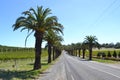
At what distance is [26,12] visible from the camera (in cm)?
3328

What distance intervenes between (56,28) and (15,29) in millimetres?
5872

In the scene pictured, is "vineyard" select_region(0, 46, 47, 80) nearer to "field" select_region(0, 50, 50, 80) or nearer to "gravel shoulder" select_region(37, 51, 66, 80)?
"field" select_region(0, 50, 50, 80)

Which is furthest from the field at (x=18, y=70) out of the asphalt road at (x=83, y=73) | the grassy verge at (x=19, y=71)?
the asphalt road at (x=83, y=73)

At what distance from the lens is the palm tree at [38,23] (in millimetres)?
33144

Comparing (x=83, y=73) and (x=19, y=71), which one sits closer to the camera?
(x=83, y=73)

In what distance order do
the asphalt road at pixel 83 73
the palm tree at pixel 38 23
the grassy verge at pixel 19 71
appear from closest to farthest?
the grassy verge at pixel 19 71, the asphalt road at pixel 83 73, the palm tree at pixel 38 23

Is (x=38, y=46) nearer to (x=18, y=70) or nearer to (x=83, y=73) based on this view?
(x=18, y=70)

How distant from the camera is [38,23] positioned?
34.1 m

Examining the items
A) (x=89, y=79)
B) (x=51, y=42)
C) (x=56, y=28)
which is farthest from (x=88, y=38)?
(x=89, y=79)

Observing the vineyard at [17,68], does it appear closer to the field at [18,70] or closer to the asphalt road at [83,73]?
A: the field at [18,70]

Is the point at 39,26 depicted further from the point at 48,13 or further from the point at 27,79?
the point at 27,79

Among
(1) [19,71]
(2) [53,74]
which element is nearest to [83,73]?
(2) [53,74]

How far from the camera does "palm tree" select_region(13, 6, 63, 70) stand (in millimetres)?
33144

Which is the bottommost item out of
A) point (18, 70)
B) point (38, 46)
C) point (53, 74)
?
point (53, 74)
